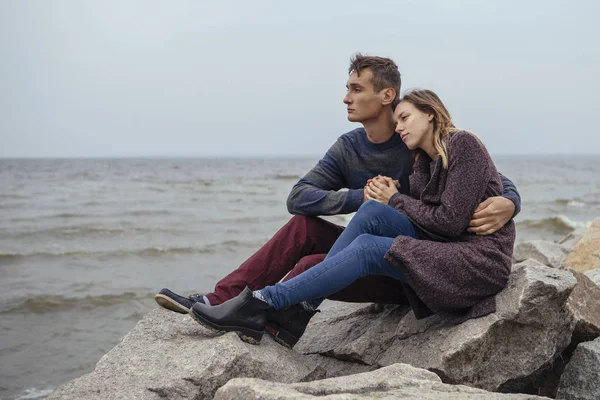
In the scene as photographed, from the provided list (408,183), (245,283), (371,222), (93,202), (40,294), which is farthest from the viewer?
(93,202)

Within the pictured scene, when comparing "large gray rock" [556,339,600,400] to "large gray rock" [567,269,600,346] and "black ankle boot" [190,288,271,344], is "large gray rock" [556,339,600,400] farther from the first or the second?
"black ankle boot" [190,288,271,344]

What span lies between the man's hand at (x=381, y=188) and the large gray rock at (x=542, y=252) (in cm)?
527

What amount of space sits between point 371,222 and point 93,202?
67.2ft

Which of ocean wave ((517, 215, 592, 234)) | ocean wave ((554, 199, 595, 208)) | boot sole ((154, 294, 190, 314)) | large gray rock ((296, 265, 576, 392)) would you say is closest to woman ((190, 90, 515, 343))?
large gray rock ((296, 265, 576, 392))

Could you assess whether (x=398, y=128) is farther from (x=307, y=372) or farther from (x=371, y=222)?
(x=307, y=372)

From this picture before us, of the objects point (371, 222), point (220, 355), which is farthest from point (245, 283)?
point (371, 222)

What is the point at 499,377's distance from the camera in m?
3.51

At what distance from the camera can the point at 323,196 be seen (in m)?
4.21

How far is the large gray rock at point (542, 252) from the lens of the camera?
28.2 ft

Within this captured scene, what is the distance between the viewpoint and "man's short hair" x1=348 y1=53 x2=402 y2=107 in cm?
436

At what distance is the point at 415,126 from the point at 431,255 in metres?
0.86

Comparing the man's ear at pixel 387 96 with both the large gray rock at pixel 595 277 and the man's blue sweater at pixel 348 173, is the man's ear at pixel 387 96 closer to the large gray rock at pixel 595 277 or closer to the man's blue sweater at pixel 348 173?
the man's blue sweater at pixel 348 173

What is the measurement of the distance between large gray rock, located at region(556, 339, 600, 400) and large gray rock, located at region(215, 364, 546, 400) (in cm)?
146

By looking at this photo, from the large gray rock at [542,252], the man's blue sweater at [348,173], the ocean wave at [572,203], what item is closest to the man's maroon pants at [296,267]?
the man's blue sweater at [348,173]
